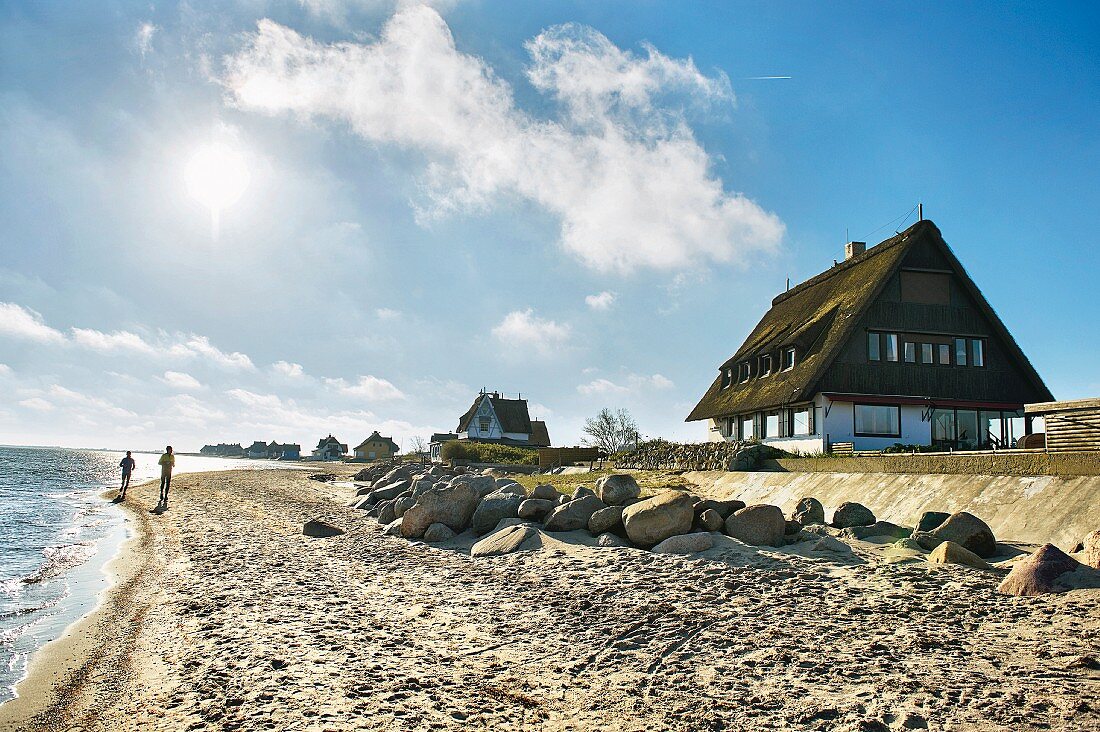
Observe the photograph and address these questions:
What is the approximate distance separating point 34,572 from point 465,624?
10.8m

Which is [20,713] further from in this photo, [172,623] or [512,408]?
[512,408]

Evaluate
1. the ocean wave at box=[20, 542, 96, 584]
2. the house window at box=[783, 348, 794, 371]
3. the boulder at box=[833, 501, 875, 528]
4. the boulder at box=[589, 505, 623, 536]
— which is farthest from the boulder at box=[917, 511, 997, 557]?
the house window at box=[783, 348, 794, 371]

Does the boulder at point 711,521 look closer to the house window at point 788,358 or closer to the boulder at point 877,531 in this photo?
the boulder at point 877,531

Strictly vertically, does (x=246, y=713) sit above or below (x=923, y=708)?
below

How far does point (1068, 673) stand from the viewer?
4.86m

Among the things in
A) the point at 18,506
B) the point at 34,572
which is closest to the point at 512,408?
the point at 18,506

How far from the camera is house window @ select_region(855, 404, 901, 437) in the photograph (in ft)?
88.6

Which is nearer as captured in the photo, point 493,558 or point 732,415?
point 493,558

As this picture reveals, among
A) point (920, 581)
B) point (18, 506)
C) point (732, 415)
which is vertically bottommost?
point (18, 506)

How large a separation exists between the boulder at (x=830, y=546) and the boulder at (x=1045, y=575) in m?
2.35

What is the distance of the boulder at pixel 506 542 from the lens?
1172 cm

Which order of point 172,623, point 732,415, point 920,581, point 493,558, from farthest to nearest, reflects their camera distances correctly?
point 732,415 → point 493,558 → point 172,623 → point 920,581

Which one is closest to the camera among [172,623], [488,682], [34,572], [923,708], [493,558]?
[923,708]

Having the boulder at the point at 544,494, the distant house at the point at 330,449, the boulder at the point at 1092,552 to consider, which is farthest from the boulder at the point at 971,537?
the distant house at the point at 330,449
